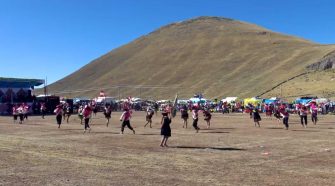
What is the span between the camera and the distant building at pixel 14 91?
64.9m

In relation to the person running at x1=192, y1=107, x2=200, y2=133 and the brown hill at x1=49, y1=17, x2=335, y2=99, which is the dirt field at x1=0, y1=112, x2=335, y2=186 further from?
the brown hill at x1=49, y1=17, x2=335, y2=99

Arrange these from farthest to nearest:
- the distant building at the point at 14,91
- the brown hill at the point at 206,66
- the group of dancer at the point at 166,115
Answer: the brown hill at the point at 206,66
the distant building at the point at 14,91
the group of dancer at the point at 166,115

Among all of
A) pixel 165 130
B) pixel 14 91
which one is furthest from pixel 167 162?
pixel 14 91

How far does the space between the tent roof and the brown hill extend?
43.3 metres

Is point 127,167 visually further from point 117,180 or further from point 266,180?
point 266,180

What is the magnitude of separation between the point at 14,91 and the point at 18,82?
1357 millimetres

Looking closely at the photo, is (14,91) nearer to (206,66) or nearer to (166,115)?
(166,115)

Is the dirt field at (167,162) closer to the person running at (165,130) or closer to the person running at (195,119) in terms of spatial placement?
the person running at (165,130)

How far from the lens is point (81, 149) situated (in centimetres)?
2038

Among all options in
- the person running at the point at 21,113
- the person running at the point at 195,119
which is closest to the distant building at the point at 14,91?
the person running at the point at 21,113

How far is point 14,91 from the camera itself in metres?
66.4

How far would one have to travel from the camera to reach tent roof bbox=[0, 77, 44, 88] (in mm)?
65250

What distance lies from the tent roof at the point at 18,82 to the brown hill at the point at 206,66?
43.3 meters

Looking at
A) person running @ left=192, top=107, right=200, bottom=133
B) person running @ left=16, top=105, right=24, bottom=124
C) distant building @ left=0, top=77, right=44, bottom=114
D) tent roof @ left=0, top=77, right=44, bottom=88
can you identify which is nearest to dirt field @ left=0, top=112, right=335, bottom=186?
person running @ left=192, top=107, right=200, bottom=133
